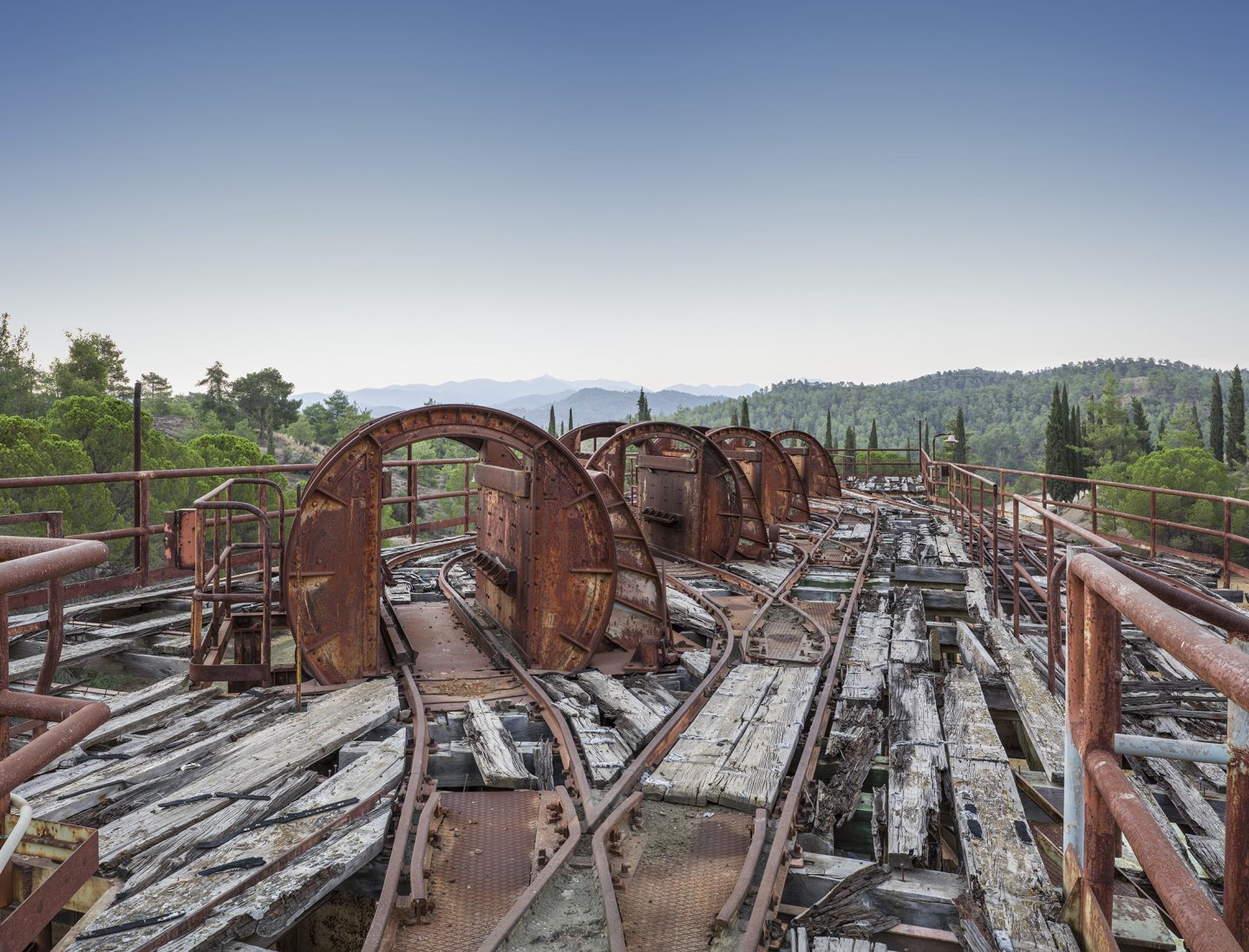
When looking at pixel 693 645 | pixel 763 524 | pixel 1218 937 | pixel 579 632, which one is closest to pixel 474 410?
pixel 579 632

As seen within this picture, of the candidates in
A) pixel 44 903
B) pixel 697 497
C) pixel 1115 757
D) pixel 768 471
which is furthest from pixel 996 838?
pixel 768 471

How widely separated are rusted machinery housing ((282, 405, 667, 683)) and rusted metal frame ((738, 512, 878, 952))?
73.6 inches

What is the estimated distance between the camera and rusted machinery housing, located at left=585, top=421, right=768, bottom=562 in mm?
12938

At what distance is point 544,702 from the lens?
6184 mm

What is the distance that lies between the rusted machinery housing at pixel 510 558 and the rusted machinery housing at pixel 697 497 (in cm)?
436

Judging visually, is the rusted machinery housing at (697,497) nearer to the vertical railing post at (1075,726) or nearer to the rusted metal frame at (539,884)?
the rusted metal frame at (539,884)

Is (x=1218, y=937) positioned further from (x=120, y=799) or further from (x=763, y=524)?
(x=763, y=524)

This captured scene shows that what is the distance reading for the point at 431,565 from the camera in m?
12.4

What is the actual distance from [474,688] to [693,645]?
2.76 m

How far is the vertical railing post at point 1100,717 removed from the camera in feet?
8.91

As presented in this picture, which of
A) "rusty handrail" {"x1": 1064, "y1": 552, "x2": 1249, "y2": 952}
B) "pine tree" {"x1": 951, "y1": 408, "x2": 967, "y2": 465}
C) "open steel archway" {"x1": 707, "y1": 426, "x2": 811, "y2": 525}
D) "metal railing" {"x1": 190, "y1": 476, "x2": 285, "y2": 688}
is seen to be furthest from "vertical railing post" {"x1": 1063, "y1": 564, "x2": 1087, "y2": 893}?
"pine tree" {"x1": 951, "y1": 408, "x2": 967, "y2": 465}

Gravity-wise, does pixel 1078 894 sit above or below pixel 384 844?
above

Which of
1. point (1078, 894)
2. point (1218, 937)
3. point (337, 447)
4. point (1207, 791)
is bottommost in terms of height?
point (1207, 791)

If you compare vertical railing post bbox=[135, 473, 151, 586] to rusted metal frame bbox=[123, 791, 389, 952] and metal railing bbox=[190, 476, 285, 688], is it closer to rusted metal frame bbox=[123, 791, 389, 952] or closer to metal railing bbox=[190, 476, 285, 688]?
metal railing bbox=[190, 476, 285, 688]
